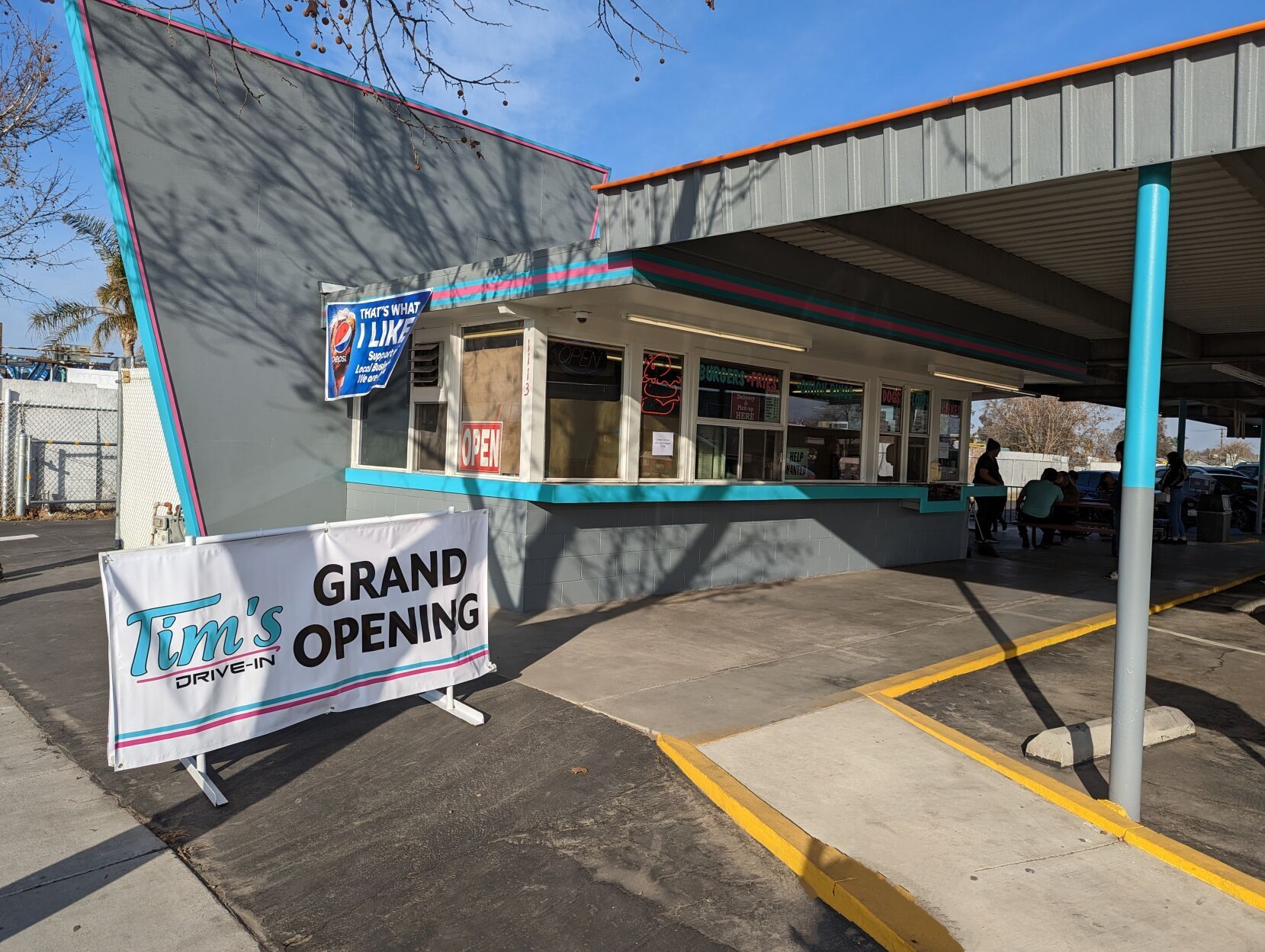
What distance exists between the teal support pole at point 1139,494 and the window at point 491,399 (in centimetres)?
558

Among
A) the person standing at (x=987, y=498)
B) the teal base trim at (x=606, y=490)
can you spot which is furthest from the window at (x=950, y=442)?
the teal base trim at (x=606, y=490)

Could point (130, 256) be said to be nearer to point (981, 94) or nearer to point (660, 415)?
point (660, 415)

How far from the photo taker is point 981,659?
7.32 m

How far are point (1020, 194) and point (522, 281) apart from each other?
4.04 meters

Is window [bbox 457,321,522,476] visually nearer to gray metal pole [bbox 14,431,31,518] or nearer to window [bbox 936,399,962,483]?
window [bbox 936,399,962,483]

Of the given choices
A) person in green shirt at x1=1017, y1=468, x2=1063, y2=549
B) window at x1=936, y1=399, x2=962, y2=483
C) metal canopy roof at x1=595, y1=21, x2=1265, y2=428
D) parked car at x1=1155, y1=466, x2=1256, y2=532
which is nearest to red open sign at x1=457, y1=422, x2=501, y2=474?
metal canopy roof at x1=595, y1=21, x2=1265, y2=428

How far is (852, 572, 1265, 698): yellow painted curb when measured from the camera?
20.9 ft

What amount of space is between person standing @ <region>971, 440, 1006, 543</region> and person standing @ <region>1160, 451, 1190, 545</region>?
4364 millimetres

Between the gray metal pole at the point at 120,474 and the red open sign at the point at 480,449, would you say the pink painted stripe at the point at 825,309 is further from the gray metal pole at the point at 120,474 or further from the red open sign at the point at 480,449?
the gray metal pole at the point at 120,474

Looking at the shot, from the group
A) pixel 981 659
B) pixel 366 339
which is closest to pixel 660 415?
pixel 366 339

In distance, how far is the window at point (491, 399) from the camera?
28.8ft

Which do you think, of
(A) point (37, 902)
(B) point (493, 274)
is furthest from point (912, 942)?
(B) point (493, 274)

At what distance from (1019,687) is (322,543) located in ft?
16.7

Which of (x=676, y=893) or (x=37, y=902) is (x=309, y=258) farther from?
(x=676, y=893)
